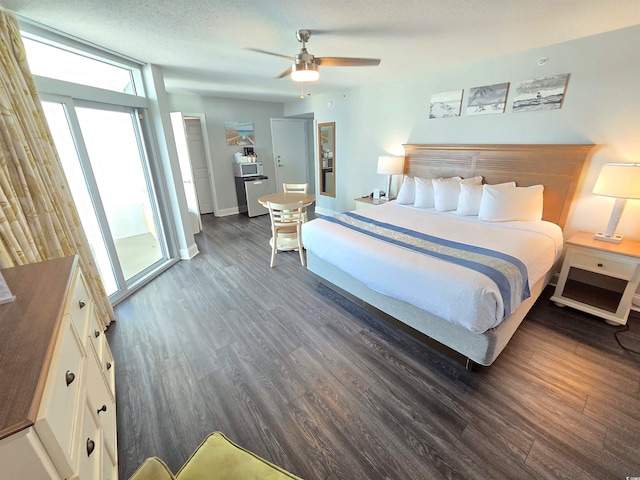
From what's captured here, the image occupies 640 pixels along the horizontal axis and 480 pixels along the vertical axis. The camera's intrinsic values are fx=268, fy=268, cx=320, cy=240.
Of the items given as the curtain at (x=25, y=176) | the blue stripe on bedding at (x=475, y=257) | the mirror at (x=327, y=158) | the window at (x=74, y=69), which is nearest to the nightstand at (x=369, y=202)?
the mirror at (x=327, y=158)

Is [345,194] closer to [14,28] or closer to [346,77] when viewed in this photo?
[346,77]

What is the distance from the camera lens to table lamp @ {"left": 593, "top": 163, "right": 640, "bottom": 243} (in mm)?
2113

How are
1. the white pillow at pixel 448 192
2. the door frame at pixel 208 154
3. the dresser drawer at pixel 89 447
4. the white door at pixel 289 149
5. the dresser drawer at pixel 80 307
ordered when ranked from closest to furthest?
the dresser drawer at pixel 89 447 → the dresser drawer at pixel 80 307 → the white pillow at pixel 448 192 → the door frame at pixel 208 154 → the white door at pixel 289 149

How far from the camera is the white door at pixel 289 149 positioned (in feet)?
21.4

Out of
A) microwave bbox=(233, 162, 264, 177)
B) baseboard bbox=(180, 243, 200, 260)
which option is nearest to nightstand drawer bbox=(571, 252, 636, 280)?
baseboard bbox=(180, 243, 200, 260)

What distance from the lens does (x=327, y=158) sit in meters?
5.52

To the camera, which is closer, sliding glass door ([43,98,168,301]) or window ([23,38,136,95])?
window ([23,38,136,95])

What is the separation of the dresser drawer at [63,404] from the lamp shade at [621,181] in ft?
11.7

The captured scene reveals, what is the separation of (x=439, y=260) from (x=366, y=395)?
3.50ft

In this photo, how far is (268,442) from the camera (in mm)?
1514

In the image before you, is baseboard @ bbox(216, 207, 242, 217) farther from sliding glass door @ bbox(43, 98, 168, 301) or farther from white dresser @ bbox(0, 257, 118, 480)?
white dresser @ bbox(0, 257, 118, 480)

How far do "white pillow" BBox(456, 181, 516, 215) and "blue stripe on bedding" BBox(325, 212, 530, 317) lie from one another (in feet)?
2.94

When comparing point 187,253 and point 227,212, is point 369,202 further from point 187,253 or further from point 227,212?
point 227,212

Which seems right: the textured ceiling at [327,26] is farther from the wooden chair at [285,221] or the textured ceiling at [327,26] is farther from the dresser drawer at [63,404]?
the dresser drawer at [63,404]
